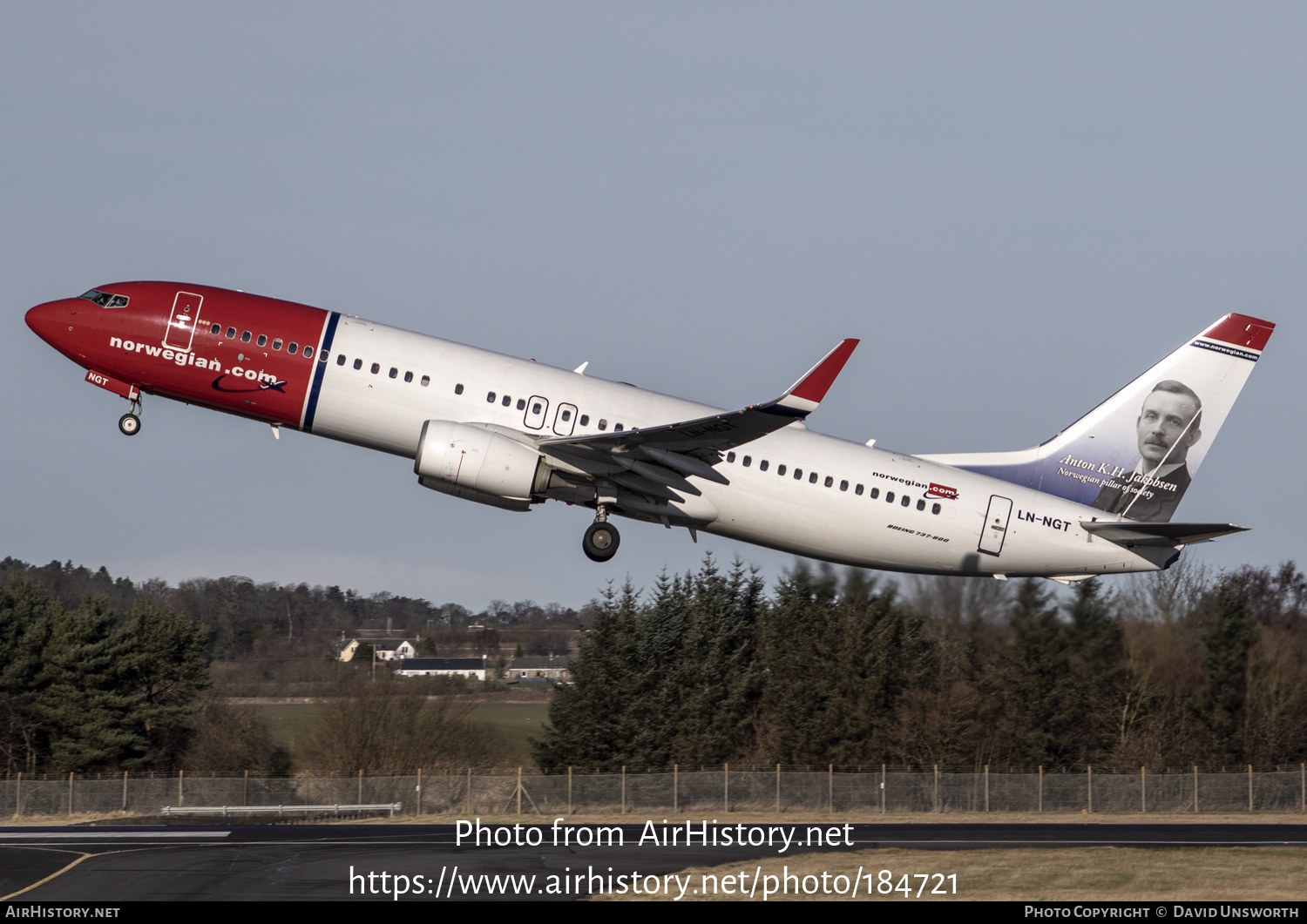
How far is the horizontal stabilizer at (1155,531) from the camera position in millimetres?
34531

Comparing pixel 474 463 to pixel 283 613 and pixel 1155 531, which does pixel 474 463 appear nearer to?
pixel 1155 531

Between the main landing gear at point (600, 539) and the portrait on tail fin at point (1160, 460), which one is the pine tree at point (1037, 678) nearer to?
Answer: the portrait on tail fin at point (1160, 460)

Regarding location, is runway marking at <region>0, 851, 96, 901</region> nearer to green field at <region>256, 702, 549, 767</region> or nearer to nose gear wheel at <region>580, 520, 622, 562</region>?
nose gear wheel at <region>580, 520, 622, 562</region>

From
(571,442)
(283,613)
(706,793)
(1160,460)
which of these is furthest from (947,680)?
(283,613)

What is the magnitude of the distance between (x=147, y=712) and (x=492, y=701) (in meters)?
23.8

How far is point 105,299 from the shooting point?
36.2 meters

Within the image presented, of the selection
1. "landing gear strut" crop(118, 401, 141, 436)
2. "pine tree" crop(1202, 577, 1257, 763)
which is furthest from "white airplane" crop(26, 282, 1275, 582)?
"pine tree" crop(1202, 577, 1257, 763)

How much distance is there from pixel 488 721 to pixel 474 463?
4191 centimetres

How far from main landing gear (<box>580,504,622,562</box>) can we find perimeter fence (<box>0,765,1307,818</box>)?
16651 millimetres

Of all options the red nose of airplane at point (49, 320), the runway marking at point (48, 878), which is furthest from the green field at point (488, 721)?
the red nose of airplane at point (49, 320)

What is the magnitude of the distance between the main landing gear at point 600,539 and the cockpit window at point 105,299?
12.9 m

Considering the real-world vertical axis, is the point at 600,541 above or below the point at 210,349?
below

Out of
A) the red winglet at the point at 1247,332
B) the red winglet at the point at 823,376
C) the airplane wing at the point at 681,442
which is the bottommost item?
the airplane wing at the point at 681,442
